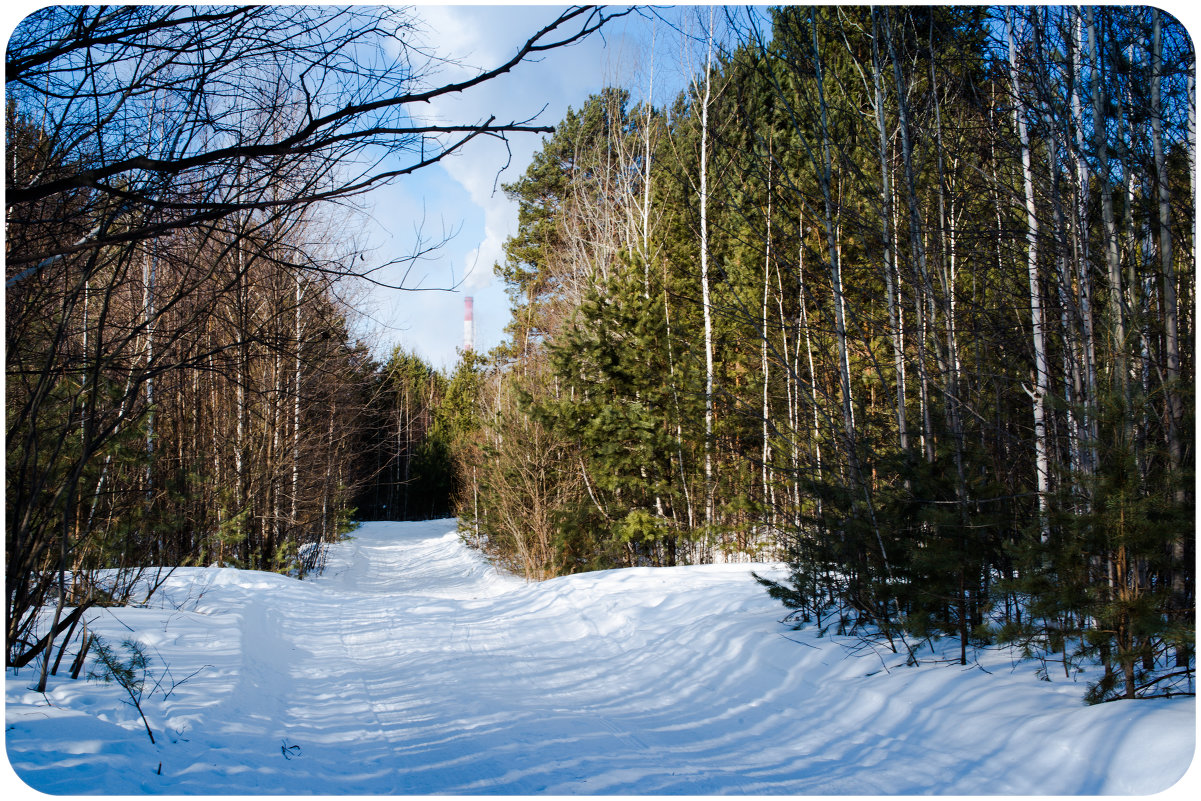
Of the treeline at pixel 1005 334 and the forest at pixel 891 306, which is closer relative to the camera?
the forest at pixel 891 306

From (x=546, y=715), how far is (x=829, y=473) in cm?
272

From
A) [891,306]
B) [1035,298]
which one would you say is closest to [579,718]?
[891,306]

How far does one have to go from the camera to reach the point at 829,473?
528cm

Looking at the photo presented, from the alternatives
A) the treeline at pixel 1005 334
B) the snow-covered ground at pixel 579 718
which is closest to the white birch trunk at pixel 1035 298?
the treeline at pixel 1005 334

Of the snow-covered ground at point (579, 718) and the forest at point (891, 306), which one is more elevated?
the forest at point (891, 306)

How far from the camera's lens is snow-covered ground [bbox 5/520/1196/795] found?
2.97m

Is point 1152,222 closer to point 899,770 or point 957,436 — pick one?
point 957,436

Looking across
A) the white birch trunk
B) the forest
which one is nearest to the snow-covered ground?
the forest

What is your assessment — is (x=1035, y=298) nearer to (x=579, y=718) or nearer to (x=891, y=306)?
(x=891, y=306)

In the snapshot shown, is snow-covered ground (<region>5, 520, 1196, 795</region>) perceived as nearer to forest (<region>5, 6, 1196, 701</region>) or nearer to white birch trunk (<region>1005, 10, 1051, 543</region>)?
forest (<region>5, 6, 1196, 701</region>)

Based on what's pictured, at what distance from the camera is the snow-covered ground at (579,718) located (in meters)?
2.97

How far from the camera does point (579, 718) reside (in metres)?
4.14

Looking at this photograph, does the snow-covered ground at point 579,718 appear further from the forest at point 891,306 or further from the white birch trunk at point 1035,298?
the white birch trunk at point 1035,298

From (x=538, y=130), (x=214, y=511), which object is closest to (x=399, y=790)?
(x=538, y=130)
